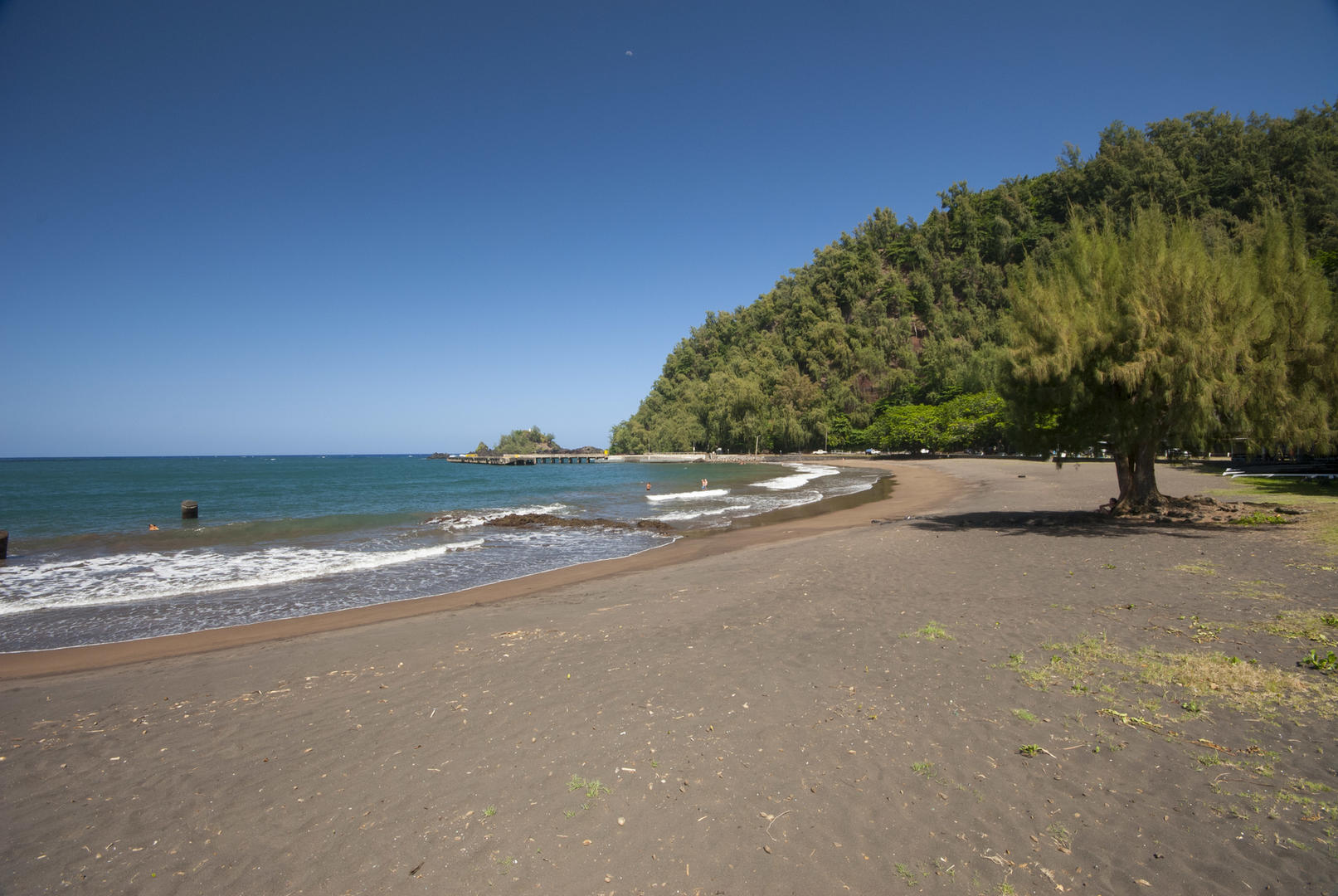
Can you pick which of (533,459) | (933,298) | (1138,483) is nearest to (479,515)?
(1138,483)

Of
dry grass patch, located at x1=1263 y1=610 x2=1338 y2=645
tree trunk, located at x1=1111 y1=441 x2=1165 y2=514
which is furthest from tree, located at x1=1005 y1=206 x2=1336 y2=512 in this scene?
dry grass patch, located at x1=1263 y1=610 x2=1338 y2=645

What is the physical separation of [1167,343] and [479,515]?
28696 millimetres

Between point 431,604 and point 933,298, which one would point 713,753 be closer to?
Result: point 431,604

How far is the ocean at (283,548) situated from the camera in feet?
42.6

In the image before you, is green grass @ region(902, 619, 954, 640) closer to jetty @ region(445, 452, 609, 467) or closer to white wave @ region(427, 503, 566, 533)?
white wave @ region(427, 503, 566, 533)

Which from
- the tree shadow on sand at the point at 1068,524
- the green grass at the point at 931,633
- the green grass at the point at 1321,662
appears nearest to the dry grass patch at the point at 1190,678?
the green grass at the point at 1321,662

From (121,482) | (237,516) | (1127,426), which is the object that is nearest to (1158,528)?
(1127,426)

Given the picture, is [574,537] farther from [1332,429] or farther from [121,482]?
[121,482]

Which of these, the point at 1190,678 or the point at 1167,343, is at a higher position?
the point at 1167,343

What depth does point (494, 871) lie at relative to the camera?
3.85 metres

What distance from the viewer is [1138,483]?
1697 cm

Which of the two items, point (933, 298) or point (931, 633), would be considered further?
point (933, 298)

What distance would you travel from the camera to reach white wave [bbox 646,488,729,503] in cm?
3928

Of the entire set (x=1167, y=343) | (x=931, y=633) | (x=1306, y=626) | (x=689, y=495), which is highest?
(x=1167, y=343)
